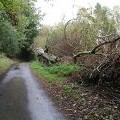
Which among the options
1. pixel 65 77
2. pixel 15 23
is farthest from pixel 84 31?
pixel 65 77

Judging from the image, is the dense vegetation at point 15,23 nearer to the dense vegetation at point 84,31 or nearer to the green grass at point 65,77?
the dense vegetation at point 84,31

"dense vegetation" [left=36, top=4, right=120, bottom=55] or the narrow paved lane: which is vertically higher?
"dense vegetation" [left=36, top=4, right=120, bottom=55]

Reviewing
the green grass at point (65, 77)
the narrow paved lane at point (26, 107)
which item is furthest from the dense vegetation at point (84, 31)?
the narrow paved lane at point (26, 107)

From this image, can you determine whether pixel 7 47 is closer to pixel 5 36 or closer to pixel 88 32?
pixel 5 36

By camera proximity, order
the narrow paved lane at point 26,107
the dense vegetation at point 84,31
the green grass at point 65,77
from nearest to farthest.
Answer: the narrow paved lane at point 26,107
the green grass at point 65,77
the dense vegetation at point 84,31

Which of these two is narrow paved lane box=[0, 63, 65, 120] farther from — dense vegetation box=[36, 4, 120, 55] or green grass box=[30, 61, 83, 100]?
dense vegetation box=[36, 4, 120, 55]

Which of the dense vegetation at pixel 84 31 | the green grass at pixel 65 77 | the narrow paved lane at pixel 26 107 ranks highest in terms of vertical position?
the dense vegetation at pixel 84 31

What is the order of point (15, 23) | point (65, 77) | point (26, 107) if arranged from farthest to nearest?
point (15, 23), point (65, 77), point (26, 107)

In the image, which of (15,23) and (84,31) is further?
(15,23)

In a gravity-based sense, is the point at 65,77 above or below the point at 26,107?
above

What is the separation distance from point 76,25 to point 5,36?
31.5 feet

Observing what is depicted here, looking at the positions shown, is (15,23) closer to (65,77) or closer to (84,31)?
(84,31)

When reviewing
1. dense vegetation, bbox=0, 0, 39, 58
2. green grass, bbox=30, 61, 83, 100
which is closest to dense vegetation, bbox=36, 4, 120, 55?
green grass, bbox=30, 61, 83, 100

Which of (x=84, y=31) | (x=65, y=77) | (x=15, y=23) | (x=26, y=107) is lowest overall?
(x=26, y=107)
